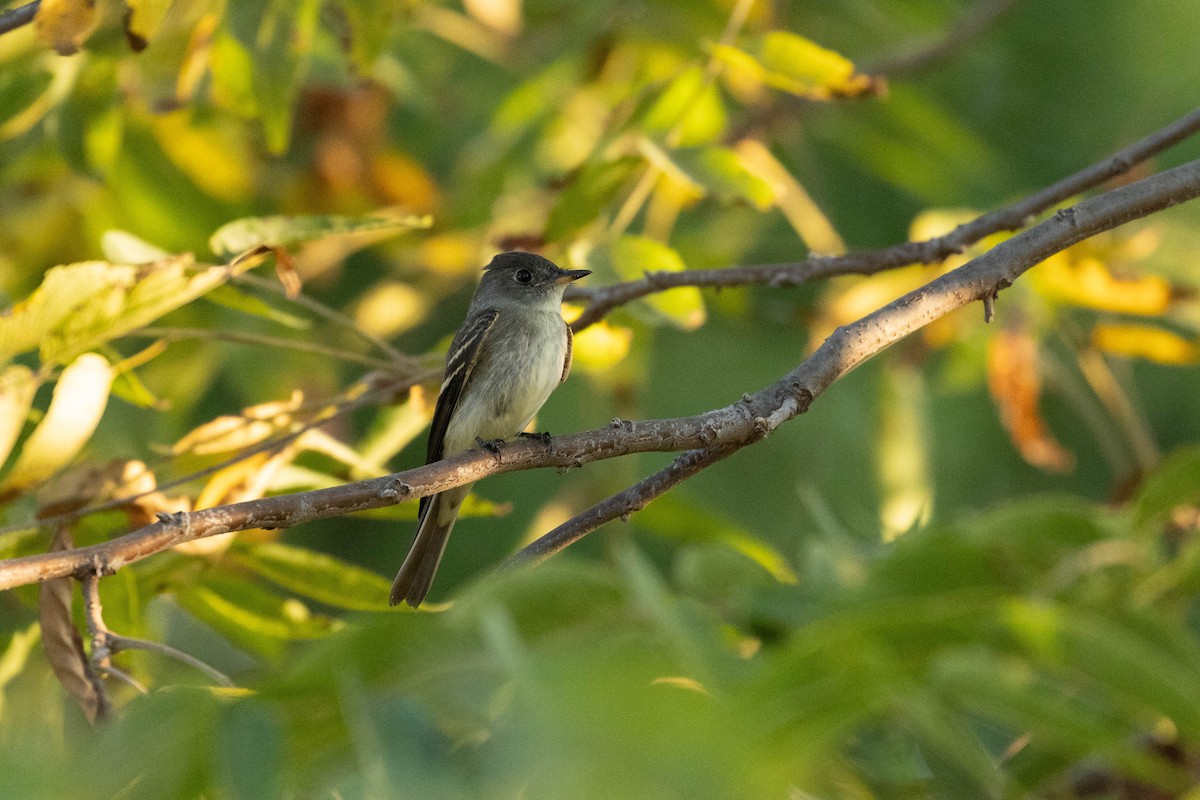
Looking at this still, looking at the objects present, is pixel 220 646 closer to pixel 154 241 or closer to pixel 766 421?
pixel 766 421

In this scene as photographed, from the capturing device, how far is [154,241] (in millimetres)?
5309

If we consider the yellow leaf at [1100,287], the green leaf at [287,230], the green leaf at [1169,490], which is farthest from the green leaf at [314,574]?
the yellow leaf at [1100,287]

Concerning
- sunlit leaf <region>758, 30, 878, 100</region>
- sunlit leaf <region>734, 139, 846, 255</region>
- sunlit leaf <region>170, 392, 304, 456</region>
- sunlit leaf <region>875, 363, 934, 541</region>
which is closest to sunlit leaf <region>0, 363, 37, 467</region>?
sunlit leaf <region>170, 392, 304, 456</region>

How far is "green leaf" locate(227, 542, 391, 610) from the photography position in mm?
2998

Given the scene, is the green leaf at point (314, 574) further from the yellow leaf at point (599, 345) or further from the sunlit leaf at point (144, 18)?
the sunlit leaf at point (144, 18)

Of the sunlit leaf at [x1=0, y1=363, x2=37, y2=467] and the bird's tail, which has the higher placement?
the bird's tail

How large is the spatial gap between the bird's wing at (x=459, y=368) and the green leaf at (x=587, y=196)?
2.53ft

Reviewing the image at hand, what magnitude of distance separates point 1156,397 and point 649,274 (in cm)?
503

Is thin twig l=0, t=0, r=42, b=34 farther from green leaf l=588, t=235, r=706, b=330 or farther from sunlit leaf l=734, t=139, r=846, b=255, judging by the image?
sunlit leaf l=734, t=139, r=846, b=255

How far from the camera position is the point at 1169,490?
6.47 ft

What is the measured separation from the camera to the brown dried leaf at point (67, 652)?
90.1 inches

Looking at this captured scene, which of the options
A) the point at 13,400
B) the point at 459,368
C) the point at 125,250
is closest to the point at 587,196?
the point at 459,368

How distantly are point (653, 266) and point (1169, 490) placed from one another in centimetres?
170

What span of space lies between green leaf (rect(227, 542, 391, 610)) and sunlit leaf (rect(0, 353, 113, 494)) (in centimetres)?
47
